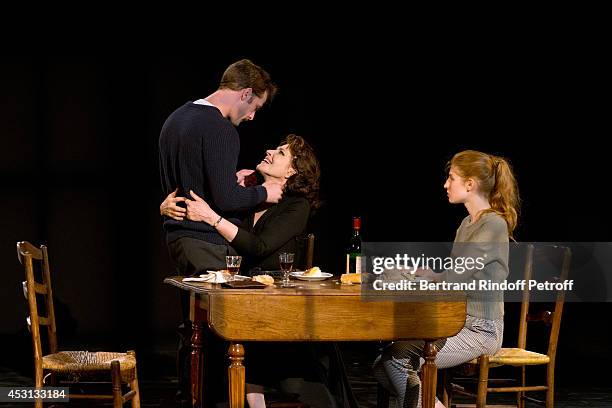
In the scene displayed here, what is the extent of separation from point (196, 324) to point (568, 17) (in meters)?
3.89

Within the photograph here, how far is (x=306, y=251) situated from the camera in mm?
4848

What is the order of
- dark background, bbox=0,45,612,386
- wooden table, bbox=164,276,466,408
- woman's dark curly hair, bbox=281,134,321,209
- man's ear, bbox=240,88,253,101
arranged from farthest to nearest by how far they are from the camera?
dark background, bbox=0,45,612,386
woman's dark curly hair, bbox=281,134,321,209
man's ear, bbox=240,88,253,101
wooden table, bbox=164,276,466,408

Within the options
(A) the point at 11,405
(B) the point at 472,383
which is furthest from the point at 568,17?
(A) the point at 11,405

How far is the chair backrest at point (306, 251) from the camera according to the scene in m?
4.69

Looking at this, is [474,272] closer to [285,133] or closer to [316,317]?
[316,317]

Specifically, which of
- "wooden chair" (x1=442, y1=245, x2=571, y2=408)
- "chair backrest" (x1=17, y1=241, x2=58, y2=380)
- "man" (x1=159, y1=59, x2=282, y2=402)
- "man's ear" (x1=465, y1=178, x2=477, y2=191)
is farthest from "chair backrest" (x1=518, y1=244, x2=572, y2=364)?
"chair backrest" (x1=17, y1=241, x2=58, y2=380)

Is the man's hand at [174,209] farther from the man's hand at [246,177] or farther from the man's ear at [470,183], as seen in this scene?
the man's ear at [470,183]

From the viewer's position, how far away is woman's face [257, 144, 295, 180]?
4117mm

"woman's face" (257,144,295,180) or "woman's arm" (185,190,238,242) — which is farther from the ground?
"woman's face" (257,144,295,180)

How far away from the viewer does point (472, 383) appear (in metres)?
5.48

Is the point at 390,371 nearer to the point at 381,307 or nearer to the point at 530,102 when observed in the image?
the point at 381,307

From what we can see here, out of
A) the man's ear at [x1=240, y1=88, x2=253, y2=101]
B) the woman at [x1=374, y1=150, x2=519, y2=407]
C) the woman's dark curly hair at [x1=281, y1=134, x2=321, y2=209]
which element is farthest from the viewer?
Answer: the woman's dark curly hair at [x1=281, y1=134, x2=321, y2=209]

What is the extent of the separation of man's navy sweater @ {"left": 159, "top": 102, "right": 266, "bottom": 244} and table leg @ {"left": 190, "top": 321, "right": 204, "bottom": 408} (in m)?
0.35

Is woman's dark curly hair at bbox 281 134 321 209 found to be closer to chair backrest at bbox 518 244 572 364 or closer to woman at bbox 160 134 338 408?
woman at bbox 160 134 338 408
